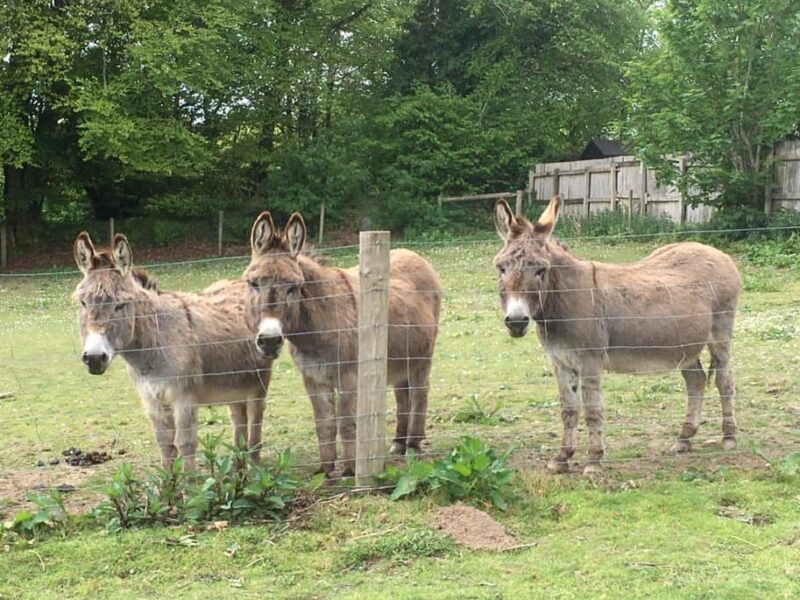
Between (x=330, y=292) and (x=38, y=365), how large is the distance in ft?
20.8

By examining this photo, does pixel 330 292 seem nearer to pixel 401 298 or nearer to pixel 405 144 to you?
pixel 401 298

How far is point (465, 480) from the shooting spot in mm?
4977

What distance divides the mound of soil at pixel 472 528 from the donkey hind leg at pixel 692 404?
2007 mm

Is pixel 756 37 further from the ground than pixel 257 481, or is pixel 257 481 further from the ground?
pixel 756 37

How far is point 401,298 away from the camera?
615cm

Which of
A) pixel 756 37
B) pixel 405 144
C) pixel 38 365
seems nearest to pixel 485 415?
pixel 38 365

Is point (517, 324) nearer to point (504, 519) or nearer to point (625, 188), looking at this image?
point (504, 519)

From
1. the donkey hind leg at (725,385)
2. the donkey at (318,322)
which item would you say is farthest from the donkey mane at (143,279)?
the donkey hind leg at (725,385)

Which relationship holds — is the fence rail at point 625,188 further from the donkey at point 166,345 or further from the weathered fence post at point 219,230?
the donkey at point 166,345

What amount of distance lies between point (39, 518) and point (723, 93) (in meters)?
17.3

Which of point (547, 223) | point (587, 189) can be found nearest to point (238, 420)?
point (547, 223)

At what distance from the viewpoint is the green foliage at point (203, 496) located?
4.73 metres

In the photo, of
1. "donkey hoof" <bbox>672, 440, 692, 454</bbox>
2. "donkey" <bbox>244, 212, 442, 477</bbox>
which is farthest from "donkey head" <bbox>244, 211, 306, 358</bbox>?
"donkey hoof" <bbox>672, 440, 692, 454</bbox>

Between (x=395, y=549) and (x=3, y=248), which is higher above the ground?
(x=3, y=248)
